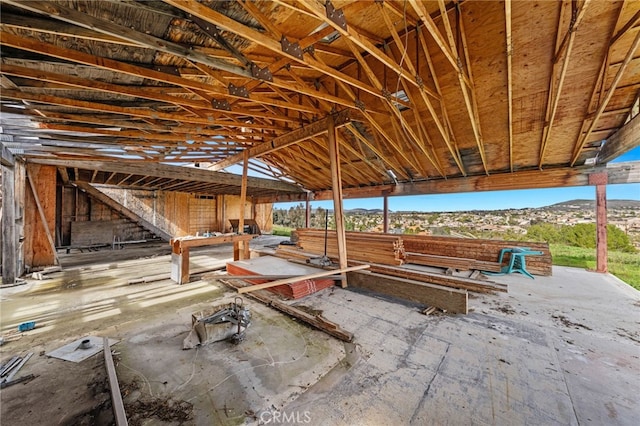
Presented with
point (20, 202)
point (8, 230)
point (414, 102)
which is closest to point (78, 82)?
point (8, 230)

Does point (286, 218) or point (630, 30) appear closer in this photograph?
point (630, 30)

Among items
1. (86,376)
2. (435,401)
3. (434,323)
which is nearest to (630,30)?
(434,323)

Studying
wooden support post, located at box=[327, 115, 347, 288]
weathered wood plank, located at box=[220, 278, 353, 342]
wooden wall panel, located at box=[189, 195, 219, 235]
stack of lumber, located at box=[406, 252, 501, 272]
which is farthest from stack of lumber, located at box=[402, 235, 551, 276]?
wooden wall panel, located at box=[189, 195, 219, 235]

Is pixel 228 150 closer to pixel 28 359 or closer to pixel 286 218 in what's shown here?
pixel 28 359

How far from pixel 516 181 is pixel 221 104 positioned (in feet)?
28.3

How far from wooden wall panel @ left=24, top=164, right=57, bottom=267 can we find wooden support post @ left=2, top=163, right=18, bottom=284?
722mm

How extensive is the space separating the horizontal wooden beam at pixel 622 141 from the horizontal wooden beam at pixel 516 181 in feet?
1.38

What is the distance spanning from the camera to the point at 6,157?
5062 mm

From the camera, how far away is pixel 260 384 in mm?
2160

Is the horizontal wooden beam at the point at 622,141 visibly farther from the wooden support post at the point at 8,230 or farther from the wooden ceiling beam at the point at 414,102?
the wooden support post at the point at 8,230

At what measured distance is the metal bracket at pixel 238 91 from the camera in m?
3.57

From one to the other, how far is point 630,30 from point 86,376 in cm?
801

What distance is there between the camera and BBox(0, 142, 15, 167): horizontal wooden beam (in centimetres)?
486

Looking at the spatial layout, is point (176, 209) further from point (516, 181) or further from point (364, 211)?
point (516, 181)
